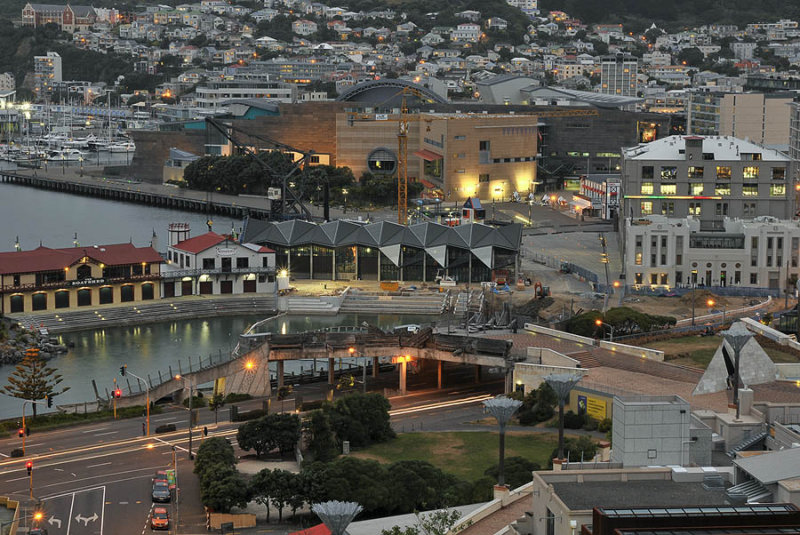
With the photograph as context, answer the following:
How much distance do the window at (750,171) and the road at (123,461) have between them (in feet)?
115

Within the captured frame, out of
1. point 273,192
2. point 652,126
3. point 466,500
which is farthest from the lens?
point 652,126

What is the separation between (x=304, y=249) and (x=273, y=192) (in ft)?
92.7

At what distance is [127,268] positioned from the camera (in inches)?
3012

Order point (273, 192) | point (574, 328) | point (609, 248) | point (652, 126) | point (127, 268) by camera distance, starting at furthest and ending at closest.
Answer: point (652, 126)
point (273, 192)
point (609, 248)
point (127, 268)
point (574, 328)

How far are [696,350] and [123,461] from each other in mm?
24350

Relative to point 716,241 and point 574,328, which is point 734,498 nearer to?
point 574,328

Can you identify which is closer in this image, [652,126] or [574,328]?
[574,328]

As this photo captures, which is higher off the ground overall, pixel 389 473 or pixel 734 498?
pixel 734 498

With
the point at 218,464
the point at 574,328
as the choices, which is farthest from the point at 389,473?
the point at 574,328

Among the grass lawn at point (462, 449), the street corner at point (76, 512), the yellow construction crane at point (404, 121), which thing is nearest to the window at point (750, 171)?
the yellow construction crane at point (404, 121)

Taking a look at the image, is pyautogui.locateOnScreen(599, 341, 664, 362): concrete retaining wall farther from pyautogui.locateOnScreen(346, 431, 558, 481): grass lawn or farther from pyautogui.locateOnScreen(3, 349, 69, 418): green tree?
pyautogui.locateOnScreen(3, 349, 69, 418): green tree

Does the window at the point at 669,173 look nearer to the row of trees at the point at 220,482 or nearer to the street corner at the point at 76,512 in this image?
the row of trees at the point at 220,482

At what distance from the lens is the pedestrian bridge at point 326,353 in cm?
5862

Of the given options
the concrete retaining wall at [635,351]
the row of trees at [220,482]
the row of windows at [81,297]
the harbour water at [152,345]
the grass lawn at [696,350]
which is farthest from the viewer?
the row of windows at [81,297]
